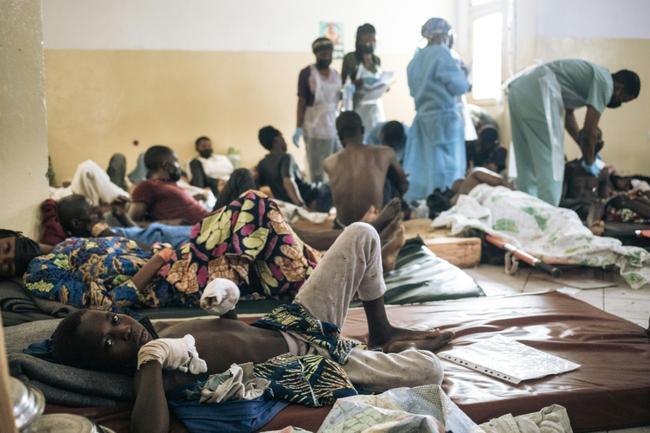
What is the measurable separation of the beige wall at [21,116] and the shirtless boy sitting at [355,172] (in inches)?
77.8

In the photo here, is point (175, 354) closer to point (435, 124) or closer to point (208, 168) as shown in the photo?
point (435, 124)

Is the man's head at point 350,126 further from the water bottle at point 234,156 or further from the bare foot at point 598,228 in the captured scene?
the water bottle at point 234,156

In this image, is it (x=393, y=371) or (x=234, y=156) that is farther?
(x=234, y=156)

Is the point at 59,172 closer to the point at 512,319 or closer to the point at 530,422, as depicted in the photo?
the point at 512,319

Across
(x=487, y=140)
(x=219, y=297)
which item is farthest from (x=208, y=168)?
(x=219, y=297)

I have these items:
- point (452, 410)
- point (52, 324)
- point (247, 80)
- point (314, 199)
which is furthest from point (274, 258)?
point (247, 80)

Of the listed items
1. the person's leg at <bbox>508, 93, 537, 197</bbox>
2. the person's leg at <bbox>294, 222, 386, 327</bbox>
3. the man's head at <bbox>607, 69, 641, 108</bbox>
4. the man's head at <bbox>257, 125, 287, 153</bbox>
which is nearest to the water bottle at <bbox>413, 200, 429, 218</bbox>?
the person's leg at <bbox>508, 93, 537, 197</bbox>

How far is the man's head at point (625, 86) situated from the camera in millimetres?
5195

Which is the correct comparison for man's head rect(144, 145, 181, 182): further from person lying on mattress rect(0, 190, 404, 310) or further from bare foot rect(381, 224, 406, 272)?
bare foot rect(381, 224, 406, 272)

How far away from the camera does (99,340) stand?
1.70m

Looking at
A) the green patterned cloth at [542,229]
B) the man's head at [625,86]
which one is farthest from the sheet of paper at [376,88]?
the man's head at [625,86]

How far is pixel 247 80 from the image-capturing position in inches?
339

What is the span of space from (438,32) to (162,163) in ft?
9.97

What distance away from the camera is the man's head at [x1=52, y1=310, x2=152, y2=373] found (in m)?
1.71
